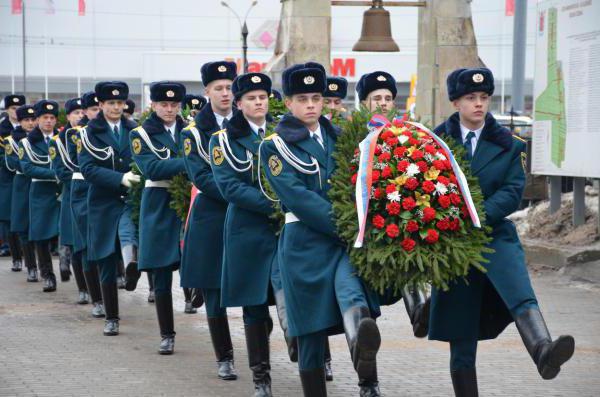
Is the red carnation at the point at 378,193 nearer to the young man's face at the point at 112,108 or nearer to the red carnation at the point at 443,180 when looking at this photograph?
the red carnation at the point at 443,180

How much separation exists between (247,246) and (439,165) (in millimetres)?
1902

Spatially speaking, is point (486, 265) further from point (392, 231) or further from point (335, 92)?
point (335, 92)

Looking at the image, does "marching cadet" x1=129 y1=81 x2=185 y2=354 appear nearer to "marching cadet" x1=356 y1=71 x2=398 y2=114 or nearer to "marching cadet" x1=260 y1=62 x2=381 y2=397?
"marching cadet" x1=356 y1=71 x2=398 y2=114

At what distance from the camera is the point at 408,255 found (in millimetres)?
6062

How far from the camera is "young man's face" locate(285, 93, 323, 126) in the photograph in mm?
6848

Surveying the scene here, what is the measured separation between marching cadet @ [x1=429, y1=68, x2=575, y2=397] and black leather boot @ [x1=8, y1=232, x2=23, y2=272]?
10071mm

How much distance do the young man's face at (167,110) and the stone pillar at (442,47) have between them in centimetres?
742

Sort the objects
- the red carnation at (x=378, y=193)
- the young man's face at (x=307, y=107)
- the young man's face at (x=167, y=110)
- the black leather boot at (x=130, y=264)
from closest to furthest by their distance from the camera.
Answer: the red carnation at (x=378, y=193), the young man's face at (x=307, y=107), the young man's face at (x=167, y=110), the black leather boot at (x=130, y=264)

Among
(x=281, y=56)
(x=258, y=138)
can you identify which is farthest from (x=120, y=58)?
(x=258, y=138)

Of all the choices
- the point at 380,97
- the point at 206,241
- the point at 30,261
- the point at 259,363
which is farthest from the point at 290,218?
the point at 30,261

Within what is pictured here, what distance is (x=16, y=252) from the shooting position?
16.0 meters

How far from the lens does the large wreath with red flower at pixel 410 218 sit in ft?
20.1

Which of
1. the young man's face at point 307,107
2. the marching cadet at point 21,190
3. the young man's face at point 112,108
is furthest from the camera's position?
the marching cadet at point 21,190

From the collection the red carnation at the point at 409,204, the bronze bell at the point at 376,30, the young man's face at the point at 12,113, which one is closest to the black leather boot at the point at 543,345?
the red carnation at the point at 409,204
